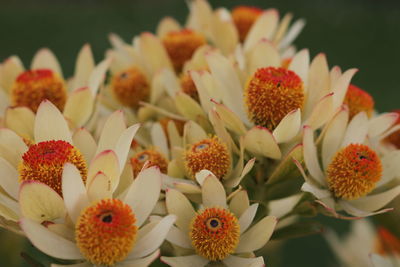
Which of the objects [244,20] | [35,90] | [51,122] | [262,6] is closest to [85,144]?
[51,122]

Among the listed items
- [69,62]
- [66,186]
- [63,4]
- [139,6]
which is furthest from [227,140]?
[63,4]

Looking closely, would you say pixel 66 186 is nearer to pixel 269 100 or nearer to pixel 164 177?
pixel 164 177

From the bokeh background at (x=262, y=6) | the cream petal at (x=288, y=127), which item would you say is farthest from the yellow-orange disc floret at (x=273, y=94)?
the bokeh background at (x=262, y=6)

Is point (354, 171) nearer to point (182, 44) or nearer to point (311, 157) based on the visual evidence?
point (311, 157)

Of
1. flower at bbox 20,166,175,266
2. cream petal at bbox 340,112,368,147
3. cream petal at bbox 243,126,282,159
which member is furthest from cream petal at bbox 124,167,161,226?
cream petal at bbox 340,112,368,147

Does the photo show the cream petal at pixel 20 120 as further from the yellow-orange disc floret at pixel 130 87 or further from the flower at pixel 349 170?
the flower at pixel 349 170

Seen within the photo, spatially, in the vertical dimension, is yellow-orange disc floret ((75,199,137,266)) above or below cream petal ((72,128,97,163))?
below

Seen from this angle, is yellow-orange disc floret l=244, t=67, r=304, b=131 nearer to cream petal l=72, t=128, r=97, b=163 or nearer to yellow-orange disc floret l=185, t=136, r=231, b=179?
yellow-orange disc floret l=185, t=136, r=231, b=179
